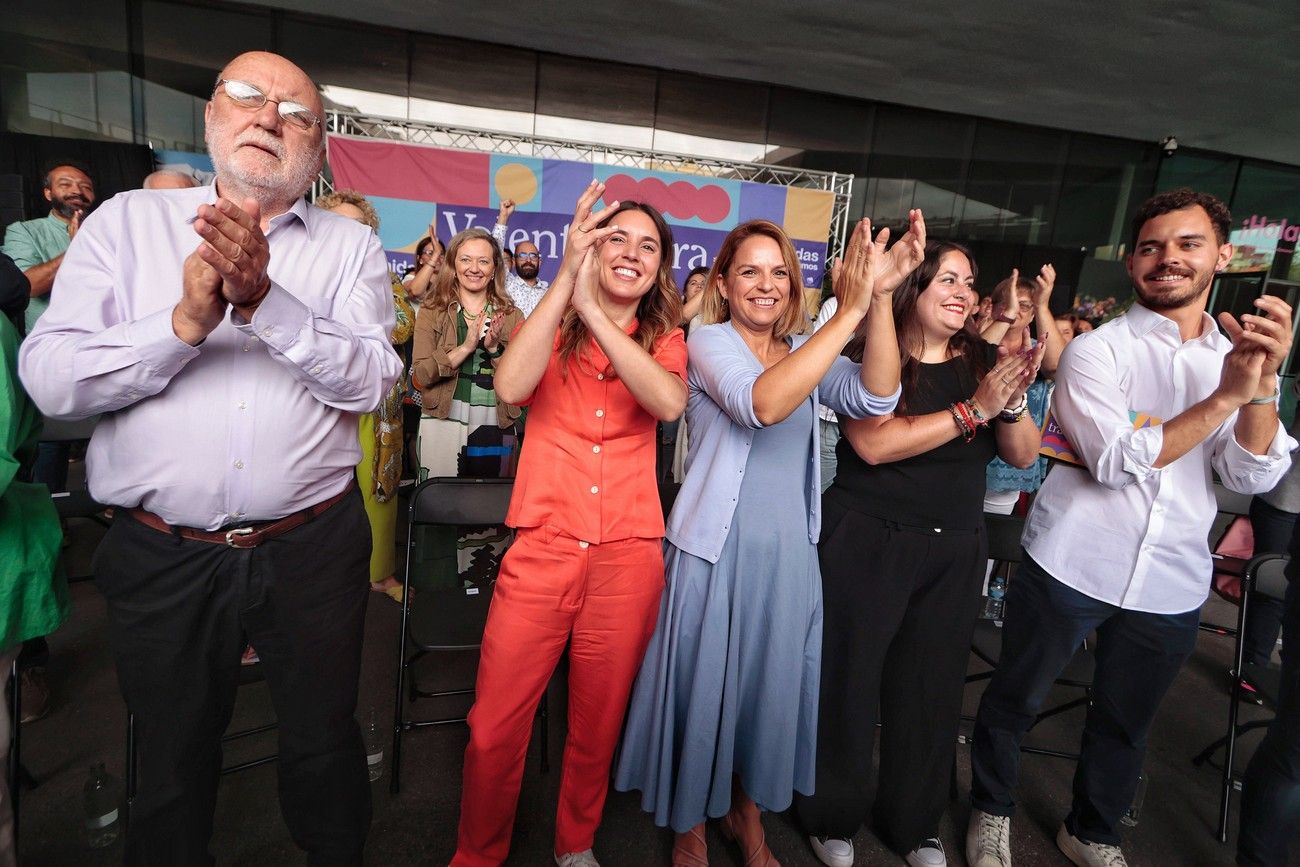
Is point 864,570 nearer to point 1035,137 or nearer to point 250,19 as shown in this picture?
point 250,19

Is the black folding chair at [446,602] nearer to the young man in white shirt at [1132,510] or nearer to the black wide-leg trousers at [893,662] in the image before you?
the black wide-leg trousers at [893,662]

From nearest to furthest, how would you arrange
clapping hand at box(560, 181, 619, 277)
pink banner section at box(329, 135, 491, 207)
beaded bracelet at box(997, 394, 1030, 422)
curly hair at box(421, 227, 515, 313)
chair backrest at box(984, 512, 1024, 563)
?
clapping hand at box(560, 181, 619, 277), beaded bracelet at box(997, 394, 1030, 422), chair backrest at box(984, 512, 1024, 563), curly hair at box(421, 227, 515, 313), pink banner section at box(329, 135, 491, 207)

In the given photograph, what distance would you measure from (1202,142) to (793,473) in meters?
11.0

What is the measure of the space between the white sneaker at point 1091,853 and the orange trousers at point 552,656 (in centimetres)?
153

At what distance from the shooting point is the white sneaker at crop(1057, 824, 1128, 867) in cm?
190

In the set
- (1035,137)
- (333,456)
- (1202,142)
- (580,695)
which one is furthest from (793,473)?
(1202,142)

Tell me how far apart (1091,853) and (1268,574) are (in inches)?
48.1

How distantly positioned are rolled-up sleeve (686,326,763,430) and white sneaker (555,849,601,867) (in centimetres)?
129

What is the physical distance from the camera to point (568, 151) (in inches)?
293

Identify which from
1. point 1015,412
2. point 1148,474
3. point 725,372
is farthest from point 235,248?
point 1148,474

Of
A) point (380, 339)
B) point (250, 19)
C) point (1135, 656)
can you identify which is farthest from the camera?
point (250, 19)

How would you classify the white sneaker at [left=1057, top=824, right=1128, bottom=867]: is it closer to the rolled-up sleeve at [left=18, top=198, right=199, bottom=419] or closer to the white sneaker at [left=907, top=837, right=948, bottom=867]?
the white sneaker at [left=907, top=837, right=948, bottom=867]

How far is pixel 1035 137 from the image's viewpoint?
864 cm

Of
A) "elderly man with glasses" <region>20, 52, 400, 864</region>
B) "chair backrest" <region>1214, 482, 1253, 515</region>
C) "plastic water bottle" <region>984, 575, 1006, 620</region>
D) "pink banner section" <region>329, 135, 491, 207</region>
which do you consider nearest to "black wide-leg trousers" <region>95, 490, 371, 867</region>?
"elderly man with glasses" <region>20, 52, 400, 864</region>
